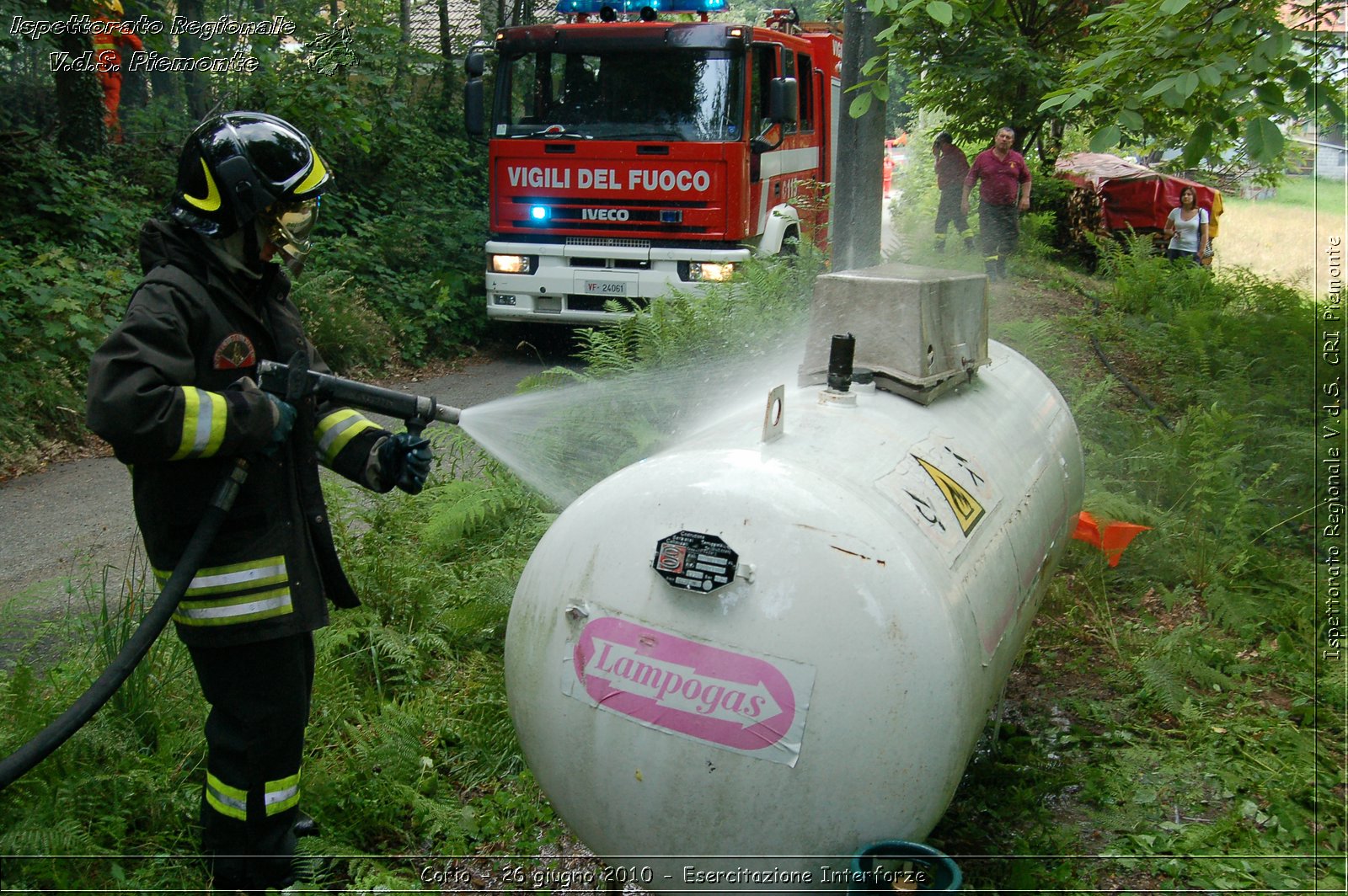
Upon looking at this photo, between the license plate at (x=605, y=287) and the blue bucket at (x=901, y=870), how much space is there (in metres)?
7.64

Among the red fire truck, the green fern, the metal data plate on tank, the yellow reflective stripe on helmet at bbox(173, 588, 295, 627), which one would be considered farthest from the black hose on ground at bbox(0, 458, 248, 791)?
the red fire truck

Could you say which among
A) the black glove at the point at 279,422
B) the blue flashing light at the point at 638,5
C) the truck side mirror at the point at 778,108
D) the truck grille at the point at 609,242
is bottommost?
the black glove at the point at 279,422

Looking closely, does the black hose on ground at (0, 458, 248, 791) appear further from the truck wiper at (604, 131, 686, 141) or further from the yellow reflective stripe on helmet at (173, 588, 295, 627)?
the truck wiper at (604, 131, 686, 141)

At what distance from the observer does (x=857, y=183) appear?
7688mm

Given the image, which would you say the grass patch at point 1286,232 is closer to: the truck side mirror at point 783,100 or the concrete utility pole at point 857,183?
the concrete utility pole at point 857,183

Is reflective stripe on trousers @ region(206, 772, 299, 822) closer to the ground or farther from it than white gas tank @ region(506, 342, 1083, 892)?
closer to the ground

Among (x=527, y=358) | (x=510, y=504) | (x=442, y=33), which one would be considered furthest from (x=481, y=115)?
(x=442, y=33)

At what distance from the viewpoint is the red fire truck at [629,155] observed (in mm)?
8984

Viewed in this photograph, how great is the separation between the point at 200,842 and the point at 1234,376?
270 inches

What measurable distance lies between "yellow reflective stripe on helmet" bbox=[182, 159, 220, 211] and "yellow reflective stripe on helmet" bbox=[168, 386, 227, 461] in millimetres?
→ 534

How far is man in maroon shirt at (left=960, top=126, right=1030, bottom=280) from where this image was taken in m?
10.9

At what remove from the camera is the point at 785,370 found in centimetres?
541

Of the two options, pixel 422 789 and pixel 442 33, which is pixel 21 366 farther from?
pixel 442 33

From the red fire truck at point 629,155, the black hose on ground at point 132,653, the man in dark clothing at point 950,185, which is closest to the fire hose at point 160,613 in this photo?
the black hose on ground at point 132,653
